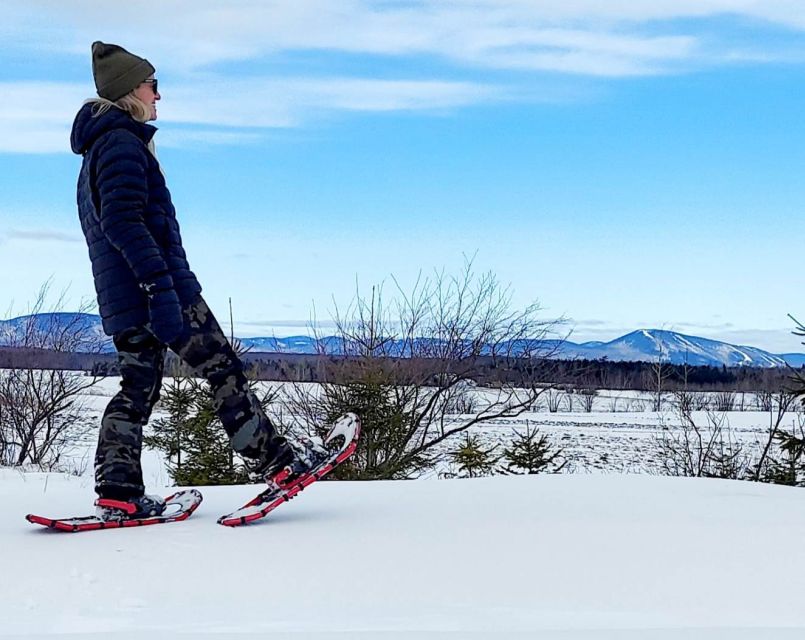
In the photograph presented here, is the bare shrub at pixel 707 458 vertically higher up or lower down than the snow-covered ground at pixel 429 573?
lower down

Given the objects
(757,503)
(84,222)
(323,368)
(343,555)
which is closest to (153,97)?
(84,222)

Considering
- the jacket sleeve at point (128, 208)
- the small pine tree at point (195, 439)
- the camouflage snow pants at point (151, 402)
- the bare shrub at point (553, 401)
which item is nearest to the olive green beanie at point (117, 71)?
the jacket sleeve at point (128, 208)

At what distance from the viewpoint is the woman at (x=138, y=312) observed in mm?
3330

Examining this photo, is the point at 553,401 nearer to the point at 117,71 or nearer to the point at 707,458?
the point at 707,458

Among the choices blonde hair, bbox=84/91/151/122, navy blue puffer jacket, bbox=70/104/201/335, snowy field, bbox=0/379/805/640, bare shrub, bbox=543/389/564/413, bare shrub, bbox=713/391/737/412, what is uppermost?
blonde hair, bbox=84/91/151/122

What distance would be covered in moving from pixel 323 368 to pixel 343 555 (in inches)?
390

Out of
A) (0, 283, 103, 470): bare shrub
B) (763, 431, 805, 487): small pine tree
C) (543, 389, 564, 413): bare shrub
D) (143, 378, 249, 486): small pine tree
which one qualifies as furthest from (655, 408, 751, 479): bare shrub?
(543, 389, 564, 413): bare shrub

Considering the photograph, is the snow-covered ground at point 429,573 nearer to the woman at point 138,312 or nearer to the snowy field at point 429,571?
the snowy field at point 429,571

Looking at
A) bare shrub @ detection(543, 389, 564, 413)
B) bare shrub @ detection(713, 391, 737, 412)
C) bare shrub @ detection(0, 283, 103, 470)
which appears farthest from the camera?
bare shrub @ detection(543, 389, 564, 413)

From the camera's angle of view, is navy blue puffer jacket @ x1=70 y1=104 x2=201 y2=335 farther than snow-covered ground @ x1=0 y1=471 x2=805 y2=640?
Yes

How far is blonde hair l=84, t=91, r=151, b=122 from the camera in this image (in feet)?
11.2

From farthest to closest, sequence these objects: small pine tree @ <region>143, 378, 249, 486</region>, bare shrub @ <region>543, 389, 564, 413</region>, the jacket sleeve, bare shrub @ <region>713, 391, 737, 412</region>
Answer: bare shrub @ <region>543, 389, 564, 413</region>, bare shrub @ <region>713, 391, 737, 412</region>, small pine tree @ <region>143, 378, 249, 486</region>, the jacket sleeve

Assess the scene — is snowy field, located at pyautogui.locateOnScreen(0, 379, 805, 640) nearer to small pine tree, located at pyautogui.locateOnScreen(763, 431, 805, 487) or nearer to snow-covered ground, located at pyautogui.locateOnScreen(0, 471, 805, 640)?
snow-covered ground, located at pyautogui.locateOnScreen(0, 471, 805, 640)

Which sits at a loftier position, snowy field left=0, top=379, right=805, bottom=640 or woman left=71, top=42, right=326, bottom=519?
woman left=71, top=42, right=326, bottom=519
